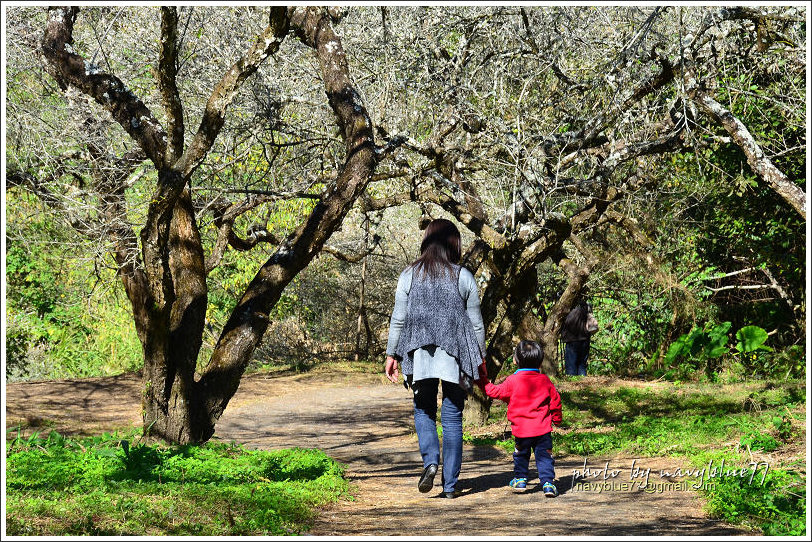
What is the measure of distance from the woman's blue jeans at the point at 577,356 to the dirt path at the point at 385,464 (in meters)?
3.34

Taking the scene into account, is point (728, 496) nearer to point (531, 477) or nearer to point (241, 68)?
point (531, 477)

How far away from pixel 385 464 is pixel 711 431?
10.6 feet

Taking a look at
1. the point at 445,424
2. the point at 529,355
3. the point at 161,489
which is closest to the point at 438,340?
the point at 445,424

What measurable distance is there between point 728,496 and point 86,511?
12.4 ft

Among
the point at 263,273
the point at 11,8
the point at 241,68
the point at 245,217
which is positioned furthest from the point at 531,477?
the point at 245,217

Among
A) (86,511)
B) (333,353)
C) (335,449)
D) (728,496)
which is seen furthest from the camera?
(333,353)

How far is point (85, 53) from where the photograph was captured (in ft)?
39.1

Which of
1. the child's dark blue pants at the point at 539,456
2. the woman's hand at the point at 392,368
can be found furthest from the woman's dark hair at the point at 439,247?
the child's dark blue pants at the point at 539,456

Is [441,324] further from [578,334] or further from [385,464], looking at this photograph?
[578,334]

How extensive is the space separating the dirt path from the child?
203 mm

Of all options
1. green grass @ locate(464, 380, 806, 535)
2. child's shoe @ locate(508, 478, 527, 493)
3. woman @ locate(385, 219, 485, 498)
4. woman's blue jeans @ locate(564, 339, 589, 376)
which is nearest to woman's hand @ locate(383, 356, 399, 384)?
woman @ locate(385, 219, 485, 498)

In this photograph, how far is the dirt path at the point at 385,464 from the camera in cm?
484

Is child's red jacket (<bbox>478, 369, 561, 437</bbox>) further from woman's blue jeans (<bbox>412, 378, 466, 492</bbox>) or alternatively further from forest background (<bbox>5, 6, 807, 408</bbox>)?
forest background (<bbox>5, 6, 807, 408</bbox>)

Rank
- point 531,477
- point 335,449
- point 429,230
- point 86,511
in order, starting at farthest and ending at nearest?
point 335,449 < point 531,477 < point 429,230 < point 86,511
